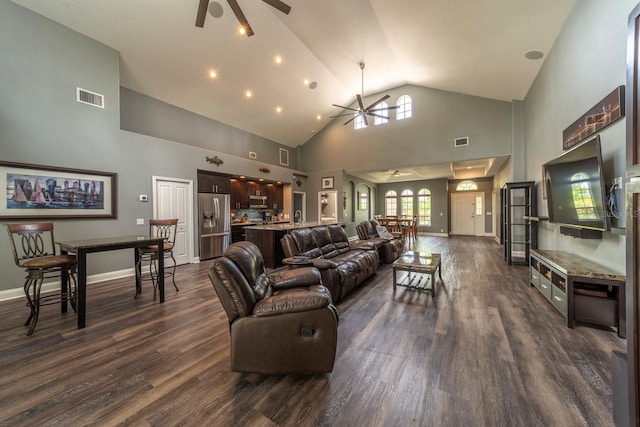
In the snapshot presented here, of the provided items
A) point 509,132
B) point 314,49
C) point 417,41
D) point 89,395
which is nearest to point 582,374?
point 89,395

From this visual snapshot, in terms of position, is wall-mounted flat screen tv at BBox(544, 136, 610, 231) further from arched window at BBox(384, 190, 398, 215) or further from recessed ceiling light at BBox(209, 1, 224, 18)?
arched window at BBox(384, 190, 398, 215)

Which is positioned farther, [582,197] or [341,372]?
[582,197]

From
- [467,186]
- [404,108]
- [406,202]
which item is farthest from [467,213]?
[404,108]

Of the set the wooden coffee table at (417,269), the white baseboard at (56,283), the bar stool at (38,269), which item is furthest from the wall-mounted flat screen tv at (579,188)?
the white baseboard at (56,283)

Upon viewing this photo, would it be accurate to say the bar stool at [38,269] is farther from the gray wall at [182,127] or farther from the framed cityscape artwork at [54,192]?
the gray wall at [182,127]

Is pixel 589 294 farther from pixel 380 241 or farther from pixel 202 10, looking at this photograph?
pixel 202 10

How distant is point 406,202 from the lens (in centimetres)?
1194

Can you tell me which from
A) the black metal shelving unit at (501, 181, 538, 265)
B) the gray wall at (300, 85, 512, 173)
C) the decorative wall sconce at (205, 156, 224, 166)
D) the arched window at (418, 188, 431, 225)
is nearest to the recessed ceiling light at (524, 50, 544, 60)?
the gray wall at (300, 85, 512, 173)

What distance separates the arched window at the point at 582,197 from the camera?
108 inches

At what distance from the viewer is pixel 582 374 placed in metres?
1.78

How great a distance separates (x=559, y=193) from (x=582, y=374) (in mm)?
2628

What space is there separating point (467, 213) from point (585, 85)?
338 inches

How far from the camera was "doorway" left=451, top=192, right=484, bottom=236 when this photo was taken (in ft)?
34.5

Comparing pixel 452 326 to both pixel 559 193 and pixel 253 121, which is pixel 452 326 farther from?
pixel 253 121
